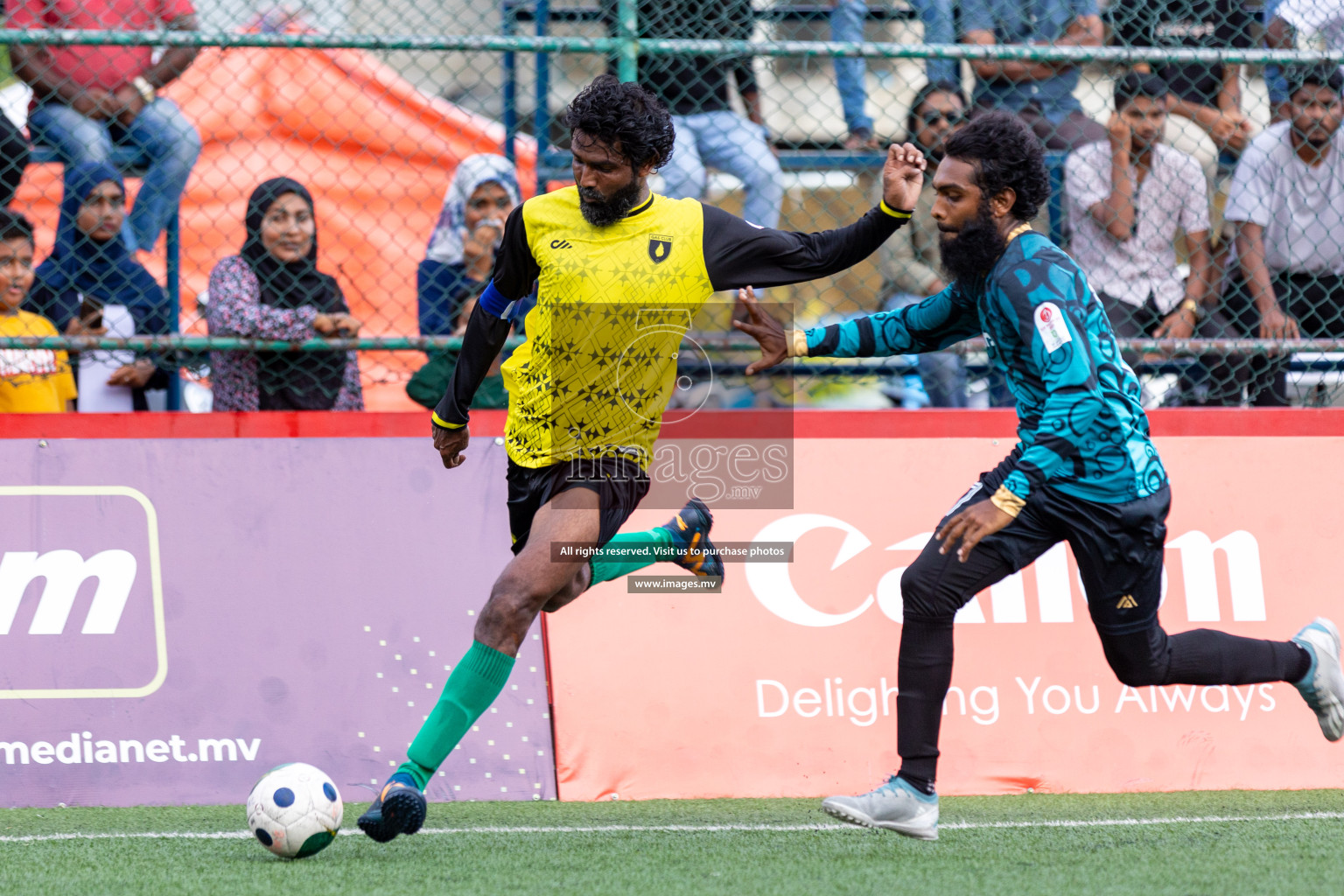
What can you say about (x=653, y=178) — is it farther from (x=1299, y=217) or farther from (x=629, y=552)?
(x=1299, y=217)

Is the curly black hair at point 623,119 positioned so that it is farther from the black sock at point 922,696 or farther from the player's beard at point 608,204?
the black sock at point 922,696

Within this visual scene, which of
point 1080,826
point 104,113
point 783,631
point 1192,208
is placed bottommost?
point 1080,826

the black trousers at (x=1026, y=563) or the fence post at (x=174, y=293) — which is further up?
the fence post at (x=174, y=293)

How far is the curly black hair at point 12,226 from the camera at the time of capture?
5.72m

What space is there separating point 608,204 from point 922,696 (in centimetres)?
177

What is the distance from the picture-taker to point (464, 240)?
641cm

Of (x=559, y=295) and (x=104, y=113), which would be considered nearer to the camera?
(x=559, y=295)

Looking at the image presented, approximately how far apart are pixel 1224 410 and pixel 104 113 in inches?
200

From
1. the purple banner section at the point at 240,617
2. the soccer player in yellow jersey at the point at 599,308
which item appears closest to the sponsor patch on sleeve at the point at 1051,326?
the soccer player in yellow jersey at the point at 599,308

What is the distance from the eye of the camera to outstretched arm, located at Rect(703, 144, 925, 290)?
4.29 m

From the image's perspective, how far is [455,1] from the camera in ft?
24.7

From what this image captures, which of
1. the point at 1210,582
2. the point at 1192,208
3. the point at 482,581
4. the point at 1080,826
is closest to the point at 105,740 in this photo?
the point at 482,581

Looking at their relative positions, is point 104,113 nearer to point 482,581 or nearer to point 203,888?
point 482,581

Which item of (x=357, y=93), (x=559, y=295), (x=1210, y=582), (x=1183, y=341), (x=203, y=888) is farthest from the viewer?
(x=357, y=93)
